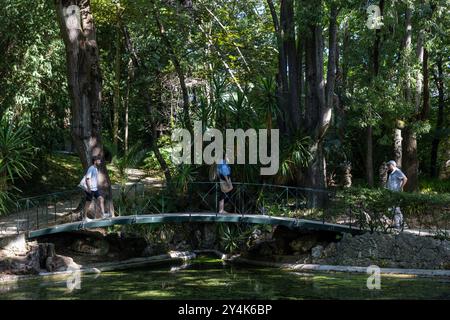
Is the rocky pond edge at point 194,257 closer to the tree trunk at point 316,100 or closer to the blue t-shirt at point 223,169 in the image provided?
the blue t-shirt at point 223,169

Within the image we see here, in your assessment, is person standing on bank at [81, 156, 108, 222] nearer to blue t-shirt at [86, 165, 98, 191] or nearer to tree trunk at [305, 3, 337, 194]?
blue t-shirt at [86, 165, 98, 191]

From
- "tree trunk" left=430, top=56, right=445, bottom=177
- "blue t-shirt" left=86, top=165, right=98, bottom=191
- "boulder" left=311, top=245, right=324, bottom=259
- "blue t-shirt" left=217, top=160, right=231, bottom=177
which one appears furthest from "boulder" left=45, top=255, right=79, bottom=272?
"tree trunk" left=430, top=56, right=445, bottom=177

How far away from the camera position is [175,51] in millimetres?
18703

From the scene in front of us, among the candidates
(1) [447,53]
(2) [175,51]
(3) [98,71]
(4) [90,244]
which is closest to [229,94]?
(2) [175,51]

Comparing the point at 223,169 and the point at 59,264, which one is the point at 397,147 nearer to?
the point at 223,169

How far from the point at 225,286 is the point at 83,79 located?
6.55 m

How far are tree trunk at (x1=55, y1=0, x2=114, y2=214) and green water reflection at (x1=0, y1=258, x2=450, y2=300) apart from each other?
3.12 metres

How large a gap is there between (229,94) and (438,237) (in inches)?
293

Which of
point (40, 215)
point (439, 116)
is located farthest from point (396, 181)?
point (439, 116)

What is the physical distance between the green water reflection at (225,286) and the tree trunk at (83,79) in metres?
3.12

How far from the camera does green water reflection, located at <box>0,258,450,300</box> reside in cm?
1061

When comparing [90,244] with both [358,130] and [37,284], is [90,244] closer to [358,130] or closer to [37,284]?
[37,284]

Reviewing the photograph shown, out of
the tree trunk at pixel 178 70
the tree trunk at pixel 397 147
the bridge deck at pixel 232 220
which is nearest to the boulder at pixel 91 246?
the bridge deck at pixel 232 220

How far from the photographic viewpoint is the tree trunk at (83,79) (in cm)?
1462
